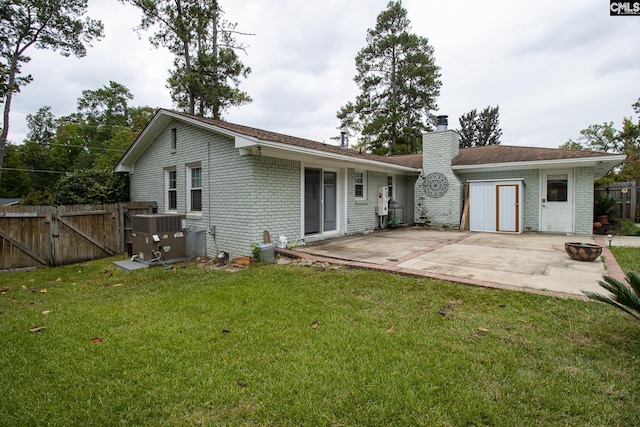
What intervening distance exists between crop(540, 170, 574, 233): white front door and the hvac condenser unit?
11.6m

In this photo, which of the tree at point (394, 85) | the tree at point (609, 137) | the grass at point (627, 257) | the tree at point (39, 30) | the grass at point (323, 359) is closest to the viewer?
the grass at point (323, 359)

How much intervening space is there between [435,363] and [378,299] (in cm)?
159

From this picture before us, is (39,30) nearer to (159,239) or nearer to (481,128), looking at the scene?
(159,239)

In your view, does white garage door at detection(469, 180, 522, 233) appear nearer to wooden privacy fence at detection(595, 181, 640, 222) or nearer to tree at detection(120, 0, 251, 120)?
wooden privacy fence at detection(595, 181, 640, 222)

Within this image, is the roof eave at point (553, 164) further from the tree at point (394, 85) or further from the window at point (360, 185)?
the tree at point (394, 85)

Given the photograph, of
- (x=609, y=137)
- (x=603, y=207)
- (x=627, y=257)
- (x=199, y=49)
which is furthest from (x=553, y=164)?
(x=609, y=137)

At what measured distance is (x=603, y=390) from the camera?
2.17 meters

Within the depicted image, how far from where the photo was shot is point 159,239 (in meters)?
7.10

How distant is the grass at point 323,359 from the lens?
6.64ft

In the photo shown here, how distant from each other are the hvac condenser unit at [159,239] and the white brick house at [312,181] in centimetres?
77

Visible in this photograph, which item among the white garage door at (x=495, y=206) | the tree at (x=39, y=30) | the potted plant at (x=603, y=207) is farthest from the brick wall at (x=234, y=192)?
the tree at (x=39, y=30)

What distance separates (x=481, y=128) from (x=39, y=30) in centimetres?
3694

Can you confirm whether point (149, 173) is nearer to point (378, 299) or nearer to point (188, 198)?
point (188, 198)

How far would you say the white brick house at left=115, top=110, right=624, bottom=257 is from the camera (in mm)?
7309
